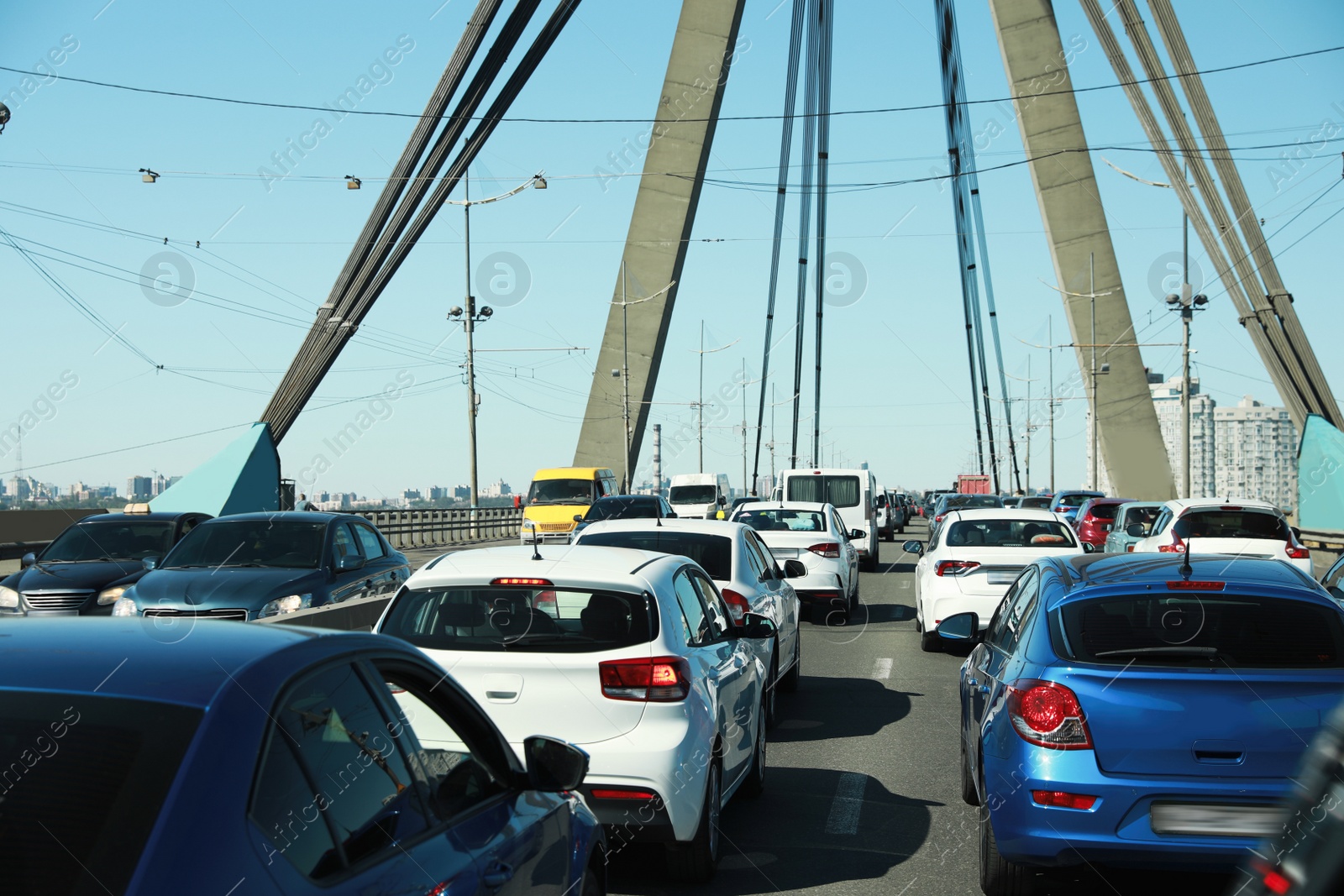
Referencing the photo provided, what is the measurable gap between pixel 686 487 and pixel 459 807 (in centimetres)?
3995

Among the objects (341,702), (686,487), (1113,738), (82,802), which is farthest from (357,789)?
(686,487)

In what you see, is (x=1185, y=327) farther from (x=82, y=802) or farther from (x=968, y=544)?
(x=82, y=802)

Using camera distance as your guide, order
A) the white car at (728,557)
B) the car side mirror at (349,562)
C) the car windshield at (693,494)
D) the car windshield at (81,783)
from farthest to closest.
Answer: the car windshield at (693,494) < the car side mirror at (349,562) < the white car at (728,557) < the car windshield at (81,783)

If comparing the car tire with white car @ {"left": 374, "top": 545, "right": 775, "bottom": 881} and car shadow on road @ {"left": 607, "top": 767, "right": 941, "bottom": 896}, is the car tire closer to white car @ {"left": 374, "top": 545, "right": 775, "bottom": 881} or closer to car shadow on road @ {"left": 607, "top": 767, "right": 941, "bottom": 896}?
car shadow on road @ {"left": 607, "top": 767, "right": 941, "bottom": 896}

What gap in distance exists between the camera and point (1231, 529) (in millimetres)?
17234

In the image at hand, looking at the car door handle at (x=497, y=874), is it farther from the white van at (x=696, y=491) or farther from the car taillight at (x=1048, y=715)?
the white van at (x=696, y=491)

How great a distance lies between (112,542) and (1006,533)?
11.1 m

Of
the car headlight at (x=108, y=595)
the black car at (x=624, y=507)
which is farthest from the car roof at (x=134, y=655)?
the black car at (x=624, y=507)

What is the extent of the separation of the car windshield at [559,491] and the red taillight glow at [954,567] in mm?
24815

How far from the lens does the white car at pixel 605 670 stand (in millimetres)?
5789

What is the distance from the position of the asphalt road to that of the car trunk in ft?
2.10

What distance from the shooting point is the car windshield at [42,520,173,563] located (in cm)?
1633

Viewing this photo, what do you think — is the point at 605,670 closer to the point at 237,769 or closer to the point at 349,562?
the point at 237,769

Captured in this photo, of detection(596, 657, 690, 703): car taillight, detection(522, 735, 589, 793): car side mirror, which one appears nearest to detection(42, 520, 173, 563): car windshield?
detection(596, 657, 690, 703): car taillight
